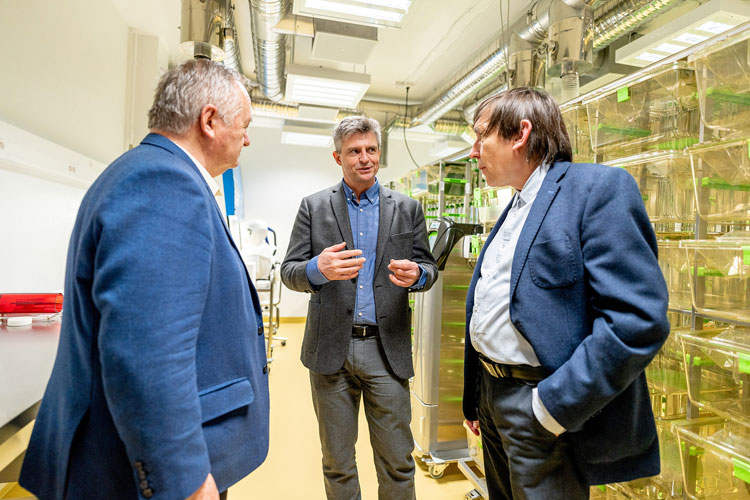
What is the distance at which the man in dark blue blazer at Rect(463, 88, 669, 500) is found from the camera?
993 millimetres

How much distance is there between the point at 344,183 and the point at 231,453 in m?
1.30

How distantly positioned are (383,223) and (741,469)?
1.43 m

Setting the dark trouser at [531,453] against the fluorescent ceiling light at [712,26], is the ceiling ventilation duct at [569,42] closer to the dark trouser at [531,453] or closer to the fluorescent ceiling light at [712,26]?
the fluorescent ceiling light at [712,26]

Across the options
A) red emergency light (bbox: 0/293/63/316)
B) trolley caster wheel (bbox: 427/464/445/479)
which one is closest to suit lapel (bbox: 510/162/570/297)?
trolley caster wheel (bbox: 427/464/445/479)

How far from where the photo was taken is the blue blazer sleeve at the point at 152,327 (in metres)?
0.74

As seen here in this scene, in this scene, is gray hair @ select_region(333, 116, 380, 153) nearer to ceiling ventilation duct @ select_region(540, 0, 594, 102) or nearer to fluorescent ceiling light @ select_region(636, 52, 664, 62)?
ceiling ventilation duct @ select_region(540, 0, 594, 102)

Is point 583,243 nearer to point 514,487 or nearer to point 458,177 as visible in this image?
point 514,487

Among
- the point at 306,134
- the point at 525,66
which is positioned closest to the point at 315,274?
the point at 525,66

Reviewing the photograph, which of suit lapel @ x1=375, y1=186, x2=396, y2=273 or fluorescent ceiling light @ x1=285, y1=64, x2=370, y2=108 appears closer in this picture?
suit lapel @ x1=375, y1=186, x2=396, y2=273

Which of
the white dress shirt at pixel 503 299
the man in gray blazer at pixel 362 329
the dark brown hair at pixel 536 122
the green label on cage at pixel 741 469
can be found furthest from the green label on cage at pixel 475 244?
the green label on cage at pixel 741 469

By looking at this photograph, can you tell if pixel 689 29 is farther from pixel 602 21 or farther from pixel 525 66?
pixel 525 66

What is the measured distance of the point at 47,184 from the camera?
9.15ft

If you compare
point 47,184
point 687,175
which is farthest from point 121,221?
point 47,184

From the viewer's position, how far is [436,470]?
271cm
